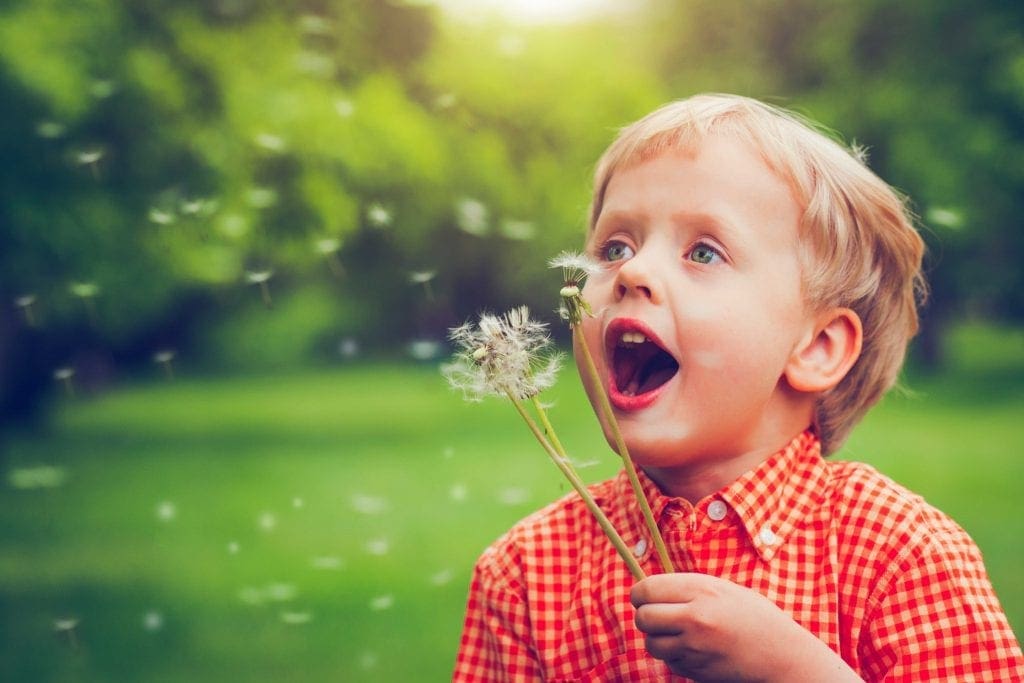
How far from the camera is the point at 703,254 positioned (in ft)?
4.23

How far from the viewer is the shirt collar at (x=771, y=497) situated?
1.29 metres

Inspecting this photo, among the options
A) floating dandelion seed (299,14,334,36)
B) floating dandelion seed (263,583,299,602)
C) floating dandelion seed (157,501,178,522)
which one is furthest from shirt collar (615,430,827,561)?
floating dandelion seed (299,14,334,36)

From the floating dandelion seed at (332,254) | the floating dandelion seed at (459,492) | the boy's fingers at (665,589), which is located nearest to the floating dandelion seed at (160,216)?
Result: the floating dandelion seed at (332,254)

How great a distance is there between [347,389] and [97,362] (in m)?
1.27

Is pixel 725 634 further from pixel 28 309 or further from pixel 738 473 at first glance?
pixel 28 309

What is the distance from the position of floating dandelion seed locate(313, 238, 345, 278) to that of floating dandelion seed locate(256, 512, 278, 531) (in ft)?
4.59

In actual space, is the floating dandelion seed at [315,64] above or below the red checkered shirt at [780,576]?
above

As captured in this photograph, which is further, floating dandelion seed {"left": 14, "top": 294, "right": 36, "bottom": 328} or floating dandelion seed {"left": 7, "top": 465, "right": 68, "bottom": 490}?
floating dandelion seed {"left": 14, "top": 294, "right": 36, "bottom": 328}

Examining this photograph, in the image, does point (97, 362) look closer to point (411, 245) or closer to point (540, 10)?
point (411, 245)

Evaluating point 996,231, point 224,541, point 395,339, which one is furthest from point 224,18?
point 996,231

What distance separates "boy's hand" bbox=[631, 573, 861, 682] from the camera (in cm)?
112

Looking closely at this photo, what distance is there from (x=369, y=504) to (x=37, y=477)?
1.31 m

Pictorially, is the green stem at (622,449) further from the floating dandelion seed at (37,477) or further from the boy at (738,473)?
the floating dandelion seed at (37,477)

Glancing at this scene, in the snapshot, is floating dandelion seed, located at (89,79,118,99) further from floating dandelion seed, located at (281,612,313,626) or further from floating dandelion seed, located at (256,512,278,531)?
floating dandelion seed, located at (281,612,313,626)
